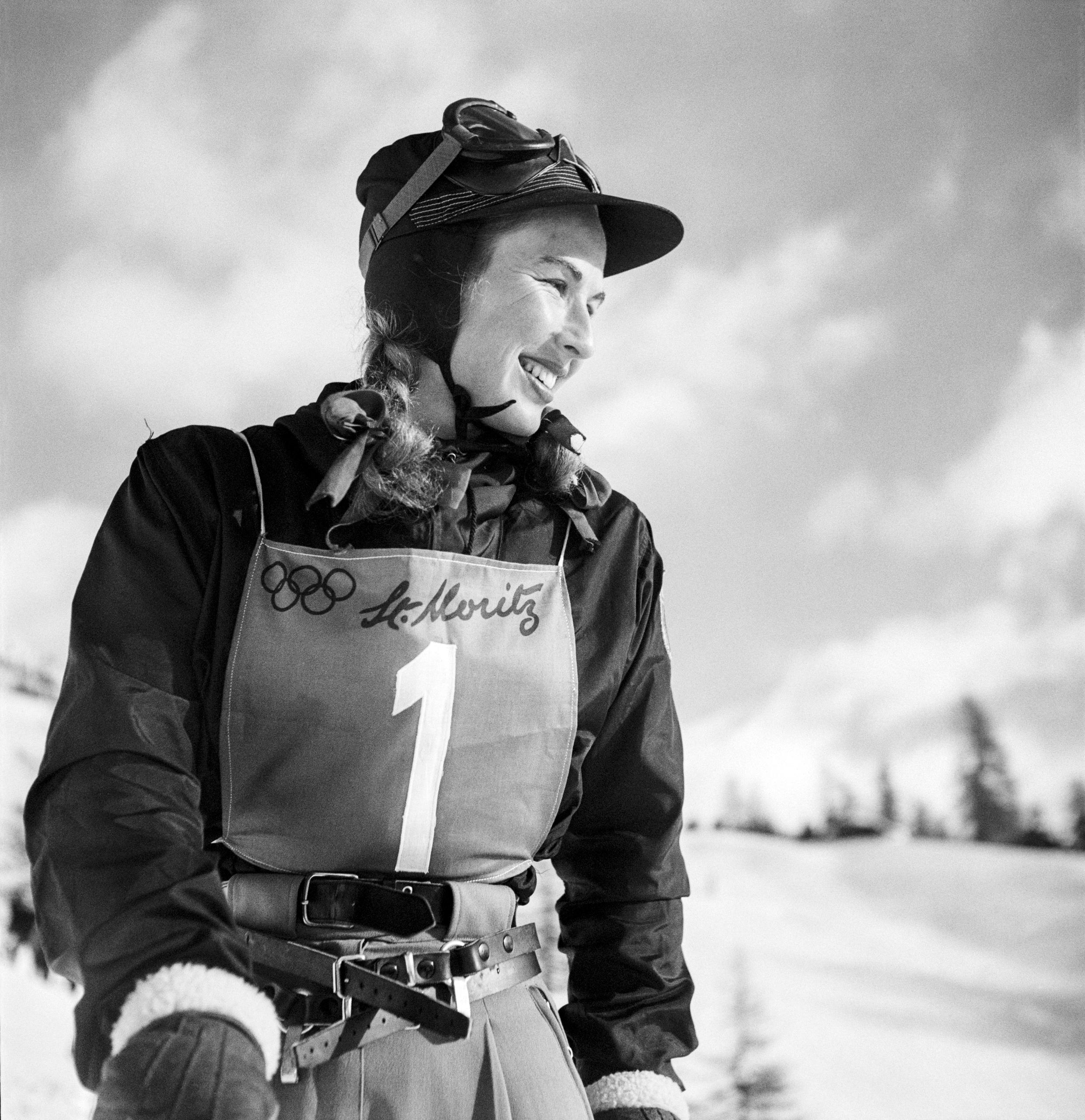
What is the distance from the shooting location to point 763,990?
342 centimetres

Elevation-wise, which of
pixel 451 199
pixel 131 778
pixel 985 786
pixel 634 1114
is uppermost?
pixel 451 199

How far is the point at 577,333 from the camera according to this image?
52.7 inches

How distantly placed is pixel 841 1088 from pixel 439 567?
105 inches

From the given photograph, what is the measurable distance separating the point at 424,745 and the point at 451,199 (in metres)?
0.63

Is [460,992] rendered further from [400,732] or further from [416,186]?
[416,186]

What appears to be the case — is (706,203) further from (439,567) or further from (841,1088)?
(439,567)

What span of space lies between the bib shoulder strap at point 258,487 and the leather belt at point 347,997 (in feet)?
1.21

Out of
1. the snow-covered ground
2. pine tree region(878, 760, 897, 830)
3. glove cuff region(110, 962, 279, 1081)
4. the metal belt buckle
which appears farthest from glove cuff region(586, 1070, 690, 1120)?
pine tree region(878, 760, 897, 830)

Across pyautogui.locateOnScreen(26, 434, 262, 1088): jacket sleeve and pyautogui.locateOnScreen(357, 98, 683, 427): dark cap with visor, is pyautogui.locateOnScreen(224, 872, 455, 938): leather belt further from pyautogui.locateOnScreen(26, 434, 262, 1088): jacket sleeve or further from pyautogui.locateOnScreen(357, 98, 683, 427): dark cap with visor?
pyautogui.locateOnScreen(357, 98, 683, 427): dark cap with visor

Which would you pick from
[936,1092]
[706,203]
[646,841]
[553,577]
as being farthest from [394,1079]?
[706,203]

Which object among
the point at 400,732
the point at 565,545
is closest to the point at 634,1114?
the point at 400,732

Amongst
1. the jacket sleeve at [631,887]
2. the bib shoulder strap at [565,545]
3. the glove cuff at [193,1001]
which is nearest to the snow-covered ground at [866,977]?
the jacket sleeve at [631,887]

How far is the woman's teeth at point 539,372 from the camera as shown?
4.38ft

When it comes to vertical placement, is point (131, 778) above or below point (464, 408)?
below
